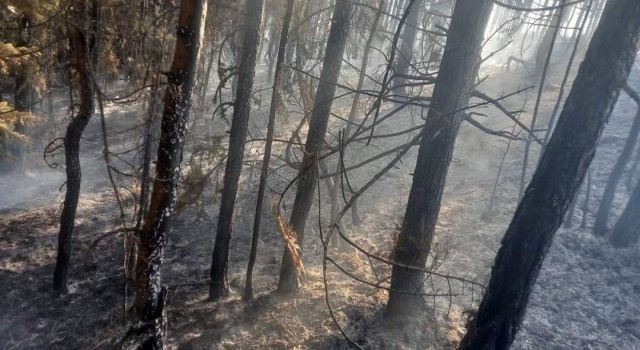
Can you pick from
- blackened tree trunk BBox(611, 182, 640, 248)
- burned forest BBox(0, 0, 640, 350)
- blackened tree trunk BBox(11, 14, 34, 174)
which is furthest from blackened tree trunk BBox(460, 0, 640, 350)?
blackened tree trunk BBox(11, 14, 34, 174)

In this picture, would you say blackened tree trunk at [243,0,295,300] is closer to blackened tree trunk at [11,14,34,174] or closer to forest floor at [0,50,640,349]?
forest floor at [0,50,640,349]

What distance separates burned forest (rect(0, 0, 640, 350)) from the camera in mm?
5137

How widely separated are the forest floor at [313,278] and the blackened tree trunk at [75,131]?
0.73 meters

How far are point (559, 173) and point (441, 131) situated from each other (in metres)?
2.67

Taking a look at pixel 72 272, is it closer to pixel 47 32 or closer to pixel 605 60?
pixel 47 32

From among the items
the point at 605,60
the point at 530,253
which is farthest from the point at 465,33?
the point at 530,253

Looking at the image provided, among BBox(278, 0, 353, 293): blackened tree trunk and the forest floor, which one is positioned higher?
BBox(278, 0, 353, 293): blackened tree trunk

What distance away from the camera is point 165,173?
608 cm

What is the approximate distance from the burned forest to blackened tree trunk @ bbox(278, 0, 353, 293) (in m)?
0.05

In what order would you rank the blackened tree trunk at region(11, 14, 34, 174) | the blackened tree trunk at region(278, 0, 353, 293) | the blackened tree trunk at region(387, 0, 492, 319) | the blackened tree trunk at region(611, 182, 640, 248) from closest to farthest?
1. the blackened tree trunk at region(387, 0, 492, 319)
2. the blackened tree trunk at region(278, 0, 353, 293)
3. the blackened tree trunk at region(611, 182, 640, 248)
4. the blackened tree trunk at region(11, 14, 34, 174)

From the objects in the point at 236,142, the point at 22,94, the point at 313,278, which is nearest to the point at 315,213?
the point at 313,278

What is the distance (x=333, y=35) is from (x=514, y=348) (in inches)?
297

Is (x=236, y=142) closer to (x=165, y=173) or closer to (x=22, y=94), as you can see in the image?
(x=165, y=173)

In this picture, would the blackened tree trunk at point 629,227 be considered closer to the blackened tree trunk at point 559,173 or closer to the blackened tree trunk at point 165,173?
the blackened tree trunk at point 559,173
